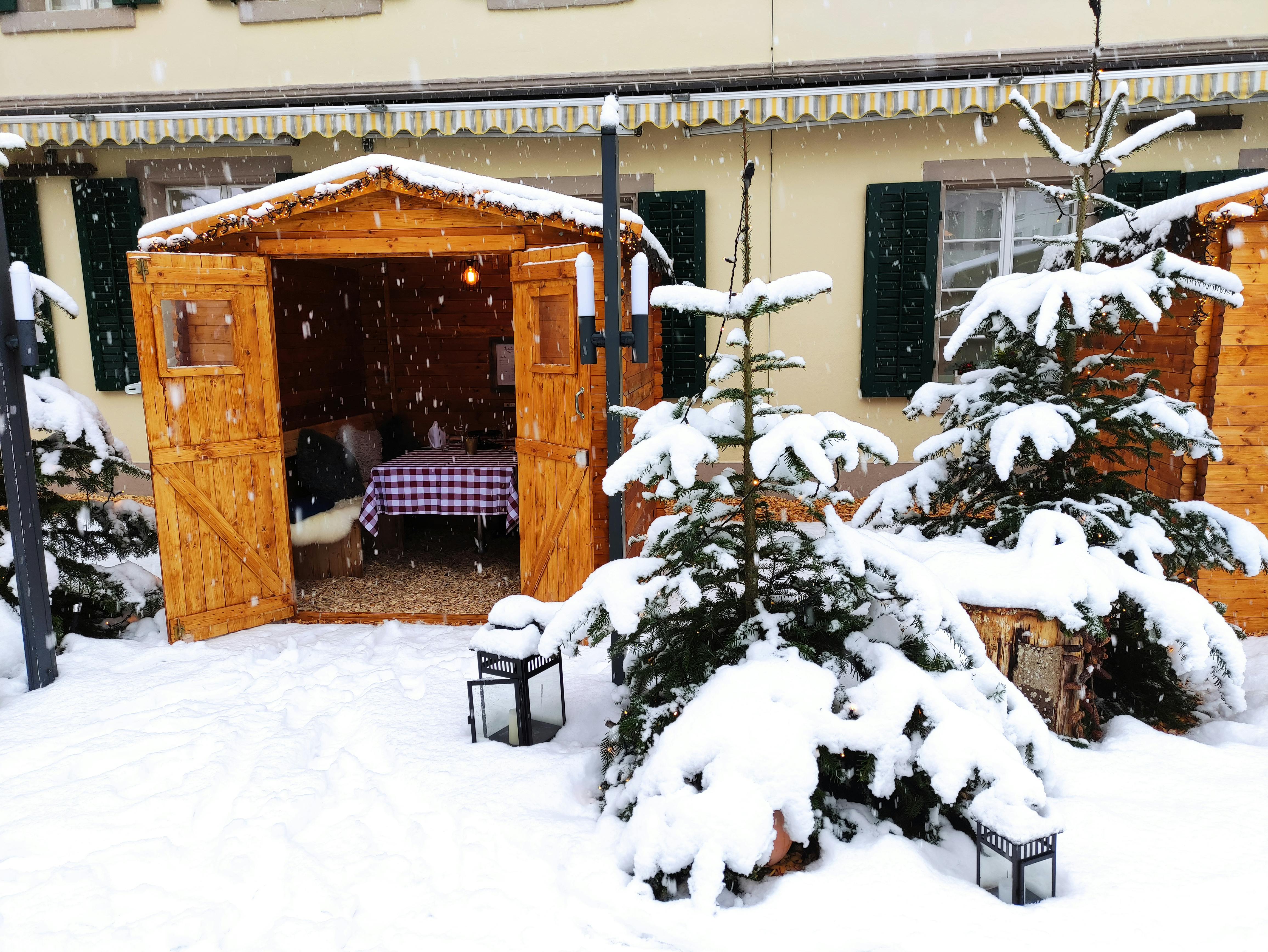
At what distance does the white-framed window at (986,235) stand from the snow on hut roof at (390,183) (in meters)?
4.95

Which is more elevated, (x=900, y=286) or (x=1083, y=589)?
(x=900, y=286)

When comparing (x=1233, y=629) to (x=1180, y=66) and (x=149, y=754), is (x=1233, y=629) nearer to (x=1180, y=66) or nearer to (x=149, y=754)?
(x=149, y=754)

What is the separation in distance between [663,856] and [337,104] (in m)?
8.91

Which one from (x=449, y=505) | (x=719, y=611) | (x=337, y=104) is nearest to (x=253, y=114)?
(x=337, y=104)

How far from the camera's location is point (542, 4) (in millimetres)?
8648

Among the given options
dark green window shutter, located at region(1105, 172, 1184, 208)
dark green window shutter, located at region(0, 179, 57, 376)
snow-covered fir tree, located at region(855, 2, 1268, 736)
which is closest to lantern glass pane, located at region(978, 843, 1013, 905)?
snow-covered fir tree, located at region(855, 2, 1268, 736)

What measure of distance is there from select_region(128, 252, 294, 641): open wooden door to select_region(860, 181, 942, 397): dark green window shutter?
5.98 m

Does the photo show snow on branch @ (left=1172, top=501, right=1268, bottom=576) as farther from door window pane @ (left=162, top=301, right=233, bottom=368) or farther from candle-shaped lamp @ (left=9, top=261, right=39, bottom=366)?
candle-shaped lamp @ (left=9, top=261, right=39, bottom=366)

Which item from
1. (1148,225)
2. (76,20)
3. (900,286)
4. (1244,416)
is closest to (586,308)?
(1148,225)

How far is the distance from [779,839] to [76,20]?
11.2 metres

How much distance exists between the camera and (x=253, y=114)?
8.11m

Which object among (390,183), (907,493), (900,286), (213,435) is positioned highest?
(390,183)

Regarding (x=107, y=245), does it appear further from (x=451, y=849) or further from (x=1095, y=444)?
(x=1095, y=444)

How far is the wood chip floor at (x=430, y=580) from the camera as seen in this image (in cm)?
636
